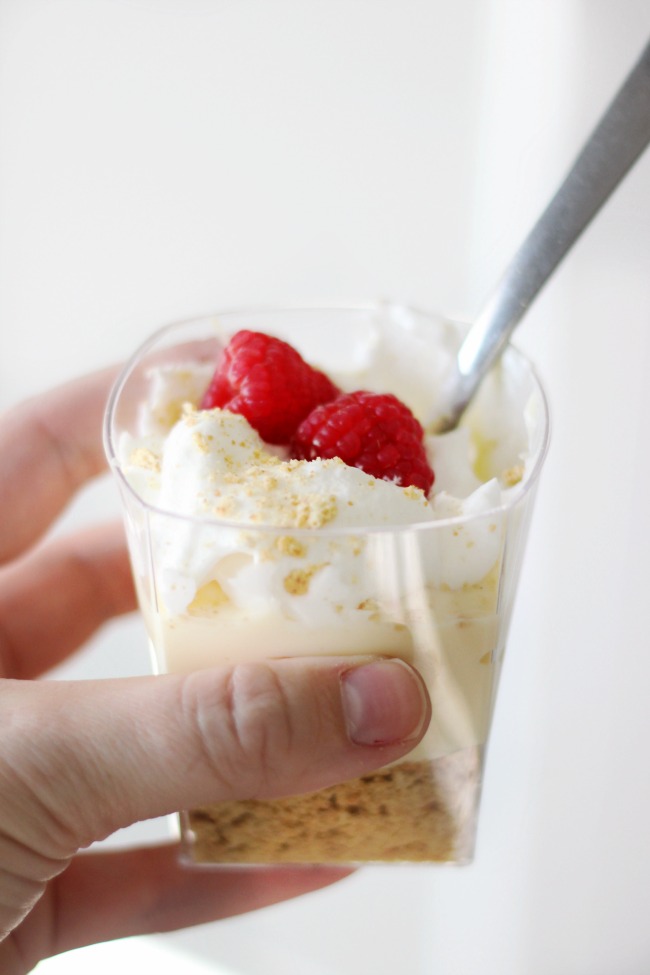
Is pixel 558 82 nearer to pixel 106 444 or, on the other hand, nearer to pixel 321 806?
pixel 106 444

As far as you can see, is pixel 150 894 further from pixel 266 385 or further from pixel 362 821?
pixel 266 385

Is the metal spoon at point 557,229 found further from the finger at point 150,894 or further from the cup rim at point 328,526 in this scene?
the finger at point 150,894

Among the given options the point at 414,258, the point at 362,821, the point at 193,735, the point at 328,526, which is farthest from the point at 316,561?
the point at 414,258

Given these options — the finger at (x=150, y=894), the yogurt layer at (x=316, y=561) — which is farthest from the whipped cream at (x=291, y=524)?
the finger at (x=150, y=894)

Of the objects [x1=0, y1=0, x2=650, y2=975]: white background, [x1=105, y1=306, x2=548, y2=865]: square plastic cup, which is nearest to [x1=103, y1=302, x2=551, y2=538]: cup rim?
[x1=105, y1=306, x2=548, y2=865]: square plastic cup

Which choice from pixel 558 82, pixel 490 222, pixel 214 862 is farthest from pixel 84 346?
pixel 214 862
